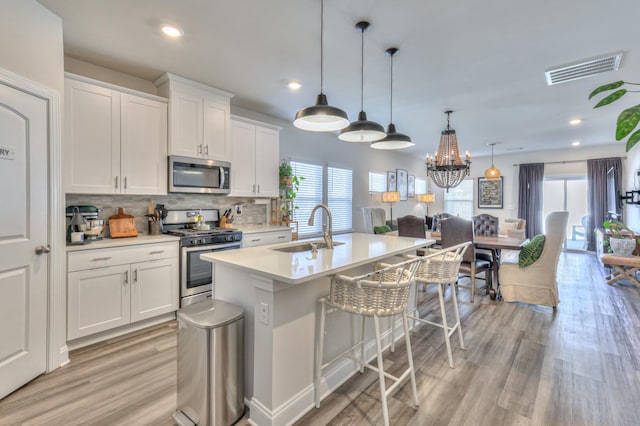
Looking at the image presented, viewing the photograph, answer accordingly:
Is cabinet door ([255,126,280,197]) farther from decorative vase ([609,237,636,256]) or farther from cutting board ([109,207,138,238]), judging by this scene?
decorative vase ([609,237,636,256])

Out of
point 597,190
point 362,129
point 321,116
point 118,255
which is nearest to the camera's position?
point 321,116

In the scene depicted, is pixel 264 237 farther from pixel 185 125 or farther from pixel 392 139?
pixel 392 139

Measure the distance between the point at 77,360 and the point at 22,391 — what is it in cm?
41

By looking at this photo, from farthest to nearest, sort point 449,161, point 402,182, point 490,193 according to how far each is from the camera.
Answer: point 490,193 → point 402,182 → point 449,161

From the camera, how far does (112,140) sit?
9.93ft

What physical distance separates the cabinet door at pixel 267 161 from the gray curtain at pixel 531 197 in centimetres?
719

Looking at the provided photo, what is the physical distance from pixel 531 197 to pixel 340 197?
5665 mm

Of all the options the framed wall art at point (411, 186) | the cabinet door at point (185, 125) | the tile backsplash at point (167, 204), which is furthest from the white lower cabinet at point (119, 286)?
the framed wall art at point (411, 186)

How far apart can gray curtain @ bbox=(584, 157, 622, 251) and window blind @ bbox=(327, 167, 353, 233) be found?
5994 mm

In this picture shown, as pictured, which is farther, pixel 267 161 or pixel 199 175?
pixel 267 161

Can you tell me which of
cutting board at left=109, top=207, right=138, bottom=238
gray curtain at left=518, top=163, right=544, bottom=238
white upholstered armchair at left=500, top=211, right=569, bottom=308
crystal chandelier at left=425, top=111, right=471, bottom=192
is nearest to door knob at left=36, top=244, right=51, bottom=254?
cutting board at left=109, top=207, right=138, bottom=238

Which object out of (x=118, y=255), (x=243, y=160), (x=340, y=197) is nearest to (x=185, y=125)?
(x=243, y=160)

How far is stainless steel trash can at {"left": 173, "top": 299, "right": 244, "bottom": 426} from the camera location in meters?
1.70

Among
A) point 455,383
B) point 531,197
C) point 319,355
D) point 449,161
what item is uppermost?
point 449,161
